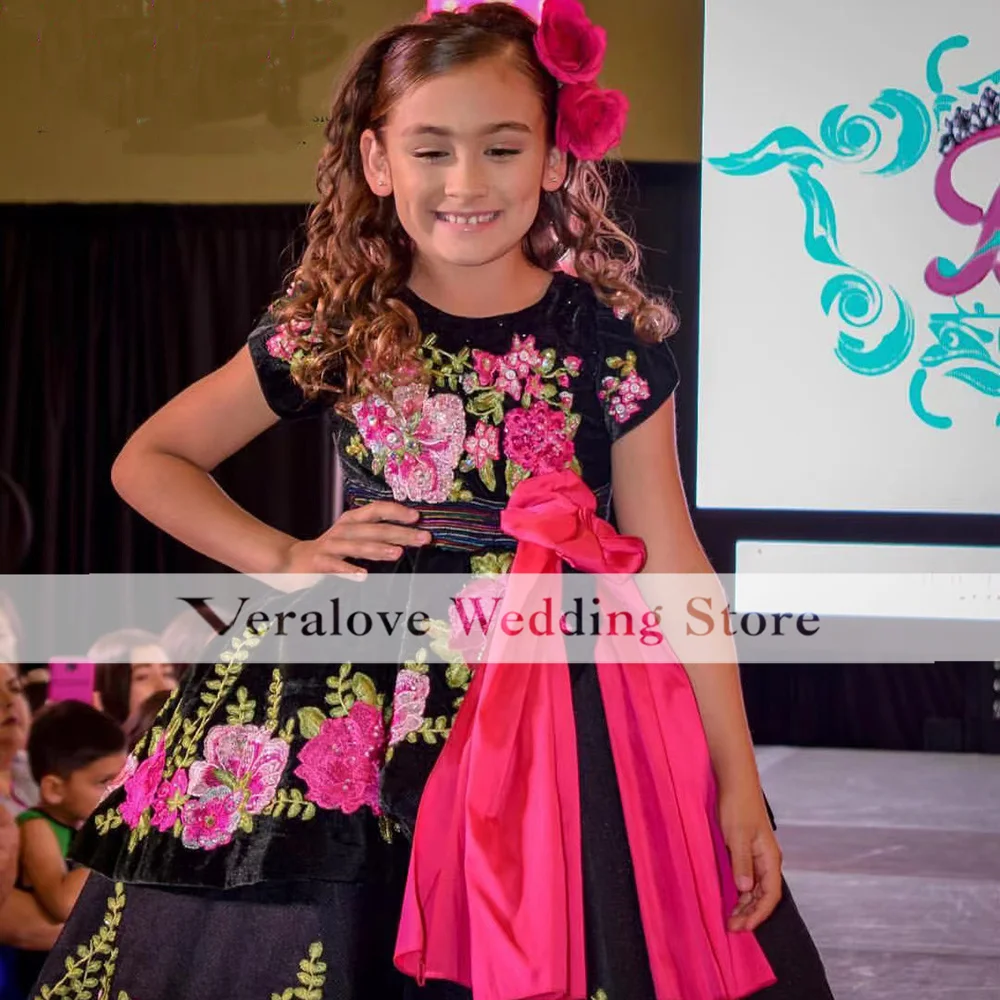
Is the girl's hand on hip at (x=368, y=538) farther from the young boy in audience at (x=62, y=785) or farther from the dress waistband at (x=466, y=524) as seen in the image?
the young boy in audience at (x=62, y=785)

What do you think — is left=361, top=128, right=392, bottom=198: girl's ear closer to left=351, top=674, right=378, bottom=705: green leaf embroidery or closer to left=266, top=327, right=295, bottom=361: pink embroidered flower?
left=266, top=327, right=295, bottom=361: pink embroidered flower

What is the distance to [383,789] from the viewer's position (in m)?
1.02

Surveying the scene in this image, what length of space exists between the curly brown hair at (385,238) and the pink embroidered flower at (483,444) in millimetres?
76

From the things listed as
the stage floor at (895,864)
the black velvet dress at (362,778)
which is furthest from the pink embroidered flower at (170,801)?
the stage floor at (895,864)

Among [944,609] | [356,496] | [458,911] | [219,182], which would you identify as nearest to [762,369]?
[944,609]

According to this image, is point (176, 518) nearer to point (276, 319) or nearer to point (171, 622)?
point (276, 319)

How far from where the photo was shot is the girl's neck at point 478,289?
47.2 inches

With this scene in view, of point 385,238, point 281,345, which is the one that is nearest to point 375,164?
point 385,238

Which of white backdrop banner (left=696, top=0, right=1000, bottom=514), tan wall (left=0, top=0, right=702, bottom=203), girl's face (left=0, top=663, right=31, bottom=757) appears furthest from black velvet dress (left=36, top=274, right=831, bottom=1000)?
tan wall (left=0, top=0, right=702, bottom=203)

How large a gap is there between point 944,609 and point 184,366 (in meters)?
2.35

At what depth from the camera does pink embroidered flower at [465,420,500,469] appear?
3.80ft

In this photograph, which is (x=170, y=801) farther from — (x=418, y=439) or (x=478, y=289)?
(x=478, y=289)

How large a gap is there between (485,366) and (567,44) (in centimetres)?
28

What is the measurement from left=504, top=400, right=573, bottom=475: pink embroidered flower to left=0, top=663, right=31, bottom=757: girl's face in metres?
1.26
